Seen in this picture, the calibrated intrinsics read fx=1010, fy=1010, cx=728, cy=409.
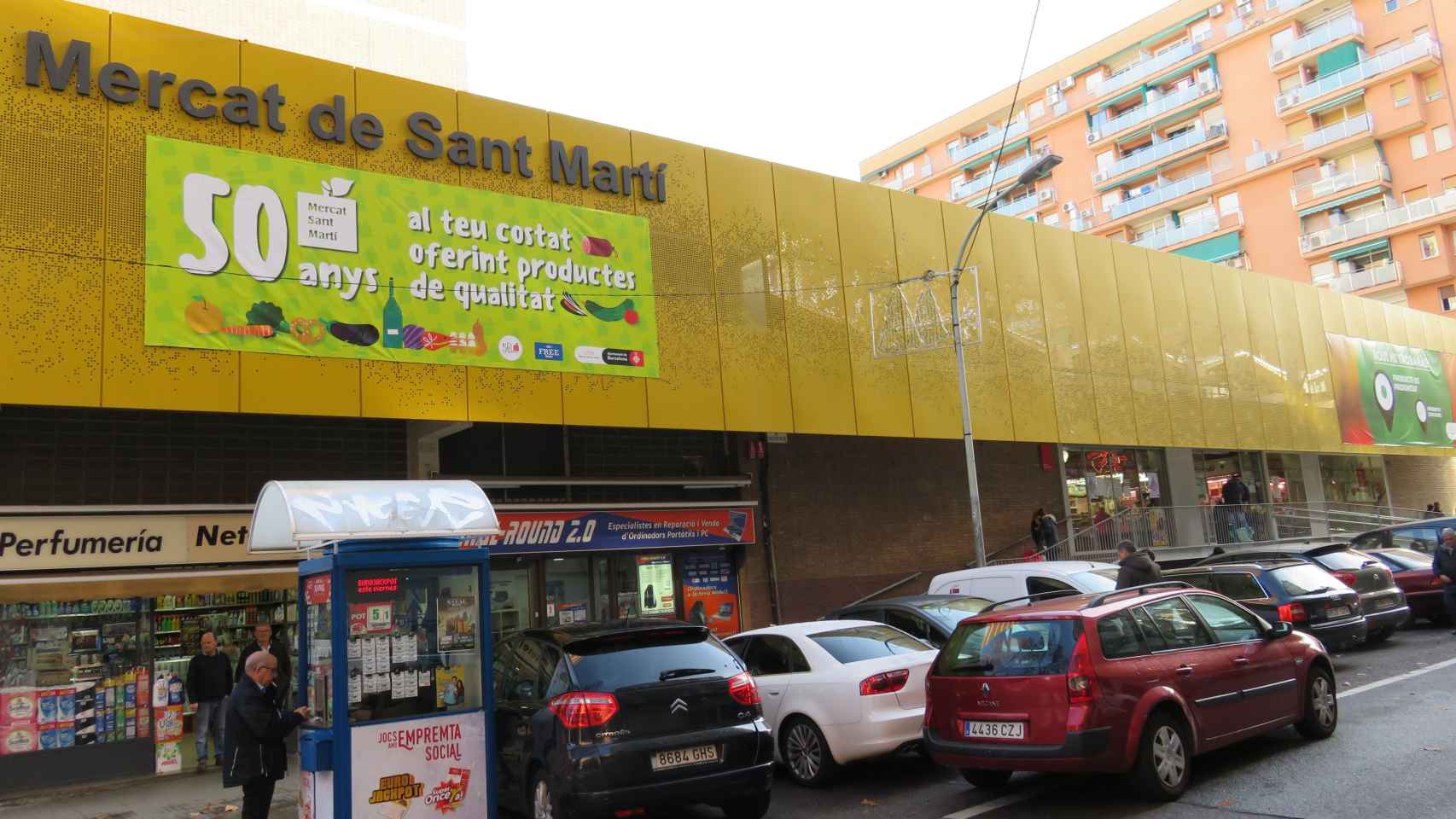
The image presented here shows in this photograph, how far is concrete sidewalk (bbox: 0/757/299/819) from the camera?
10172 millimetres

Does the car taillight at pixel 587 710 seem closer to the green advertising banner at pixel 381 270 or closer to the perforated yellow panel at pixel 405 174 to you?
the perforated yellow panel at pixel 405 174

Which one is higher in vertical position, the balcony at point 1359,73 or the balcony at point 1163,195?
the balcony at point 1359,73

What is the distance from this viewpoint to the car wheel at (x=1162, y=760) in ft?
23.4

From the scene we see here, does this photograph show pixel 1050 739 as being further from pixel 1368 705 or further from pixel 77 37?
pixel 77 37

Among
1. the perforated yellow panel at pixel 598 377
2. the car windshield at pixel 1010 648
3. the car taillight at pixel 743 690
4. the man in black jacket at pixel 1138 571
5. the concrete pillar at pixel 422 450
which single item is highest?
the perforated yellow panel at pixel 598 377

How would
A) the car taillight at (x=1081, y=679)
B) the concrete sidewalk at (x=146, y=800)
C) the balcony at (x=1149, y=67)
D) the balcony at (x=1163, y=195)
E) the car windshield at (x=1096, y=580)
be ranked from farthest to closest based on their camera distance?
the balcony at (x=1149, y=67) < the balcony at (x=1163, y=195) < the car windshield at (x=1096, y=580) < the concrete sidewalk at (x=146, y=800) < the car taillight at (x=1081, y=679)

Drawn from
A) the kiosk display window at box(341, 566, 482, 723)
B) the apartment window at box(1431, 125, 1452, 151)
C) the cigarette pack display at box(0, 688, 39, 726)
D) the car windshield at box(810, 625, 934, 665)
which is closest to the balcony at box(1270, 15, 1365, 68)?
the apartment window at box(1431, 125, 1452, 151)

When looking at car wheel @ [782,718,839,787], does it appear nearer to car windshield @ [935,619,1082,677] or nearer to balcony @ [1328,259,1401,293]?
car windshield @ [935,619,1082,677]

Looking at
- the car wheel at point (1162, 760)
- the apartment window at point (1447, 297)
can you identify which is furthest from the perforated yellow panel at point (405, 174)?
the apartment window at point (1447, 297)

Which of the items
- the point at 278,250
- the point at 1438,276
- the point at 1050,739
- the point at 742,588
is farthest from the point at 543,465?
the point at 1438,276

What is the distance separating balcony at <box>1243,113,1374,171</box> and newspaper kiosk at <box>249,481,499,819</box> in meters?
50.5

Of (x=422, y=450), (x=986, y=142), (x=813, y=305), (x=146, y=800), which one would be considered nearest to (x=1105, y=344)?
(x=813, y=305)

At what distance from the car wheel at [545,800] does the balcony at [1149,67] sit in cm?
5537

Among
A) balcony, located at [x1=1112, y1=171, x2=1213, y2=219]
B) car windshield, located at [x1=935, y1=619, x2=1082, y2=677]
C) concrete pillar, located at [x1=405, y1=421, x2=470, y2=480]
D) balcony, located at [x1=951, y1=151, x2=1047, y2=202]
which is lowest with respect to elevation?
car windshield, located at [x1=935, y1=619, x2=1082, y2=677]
